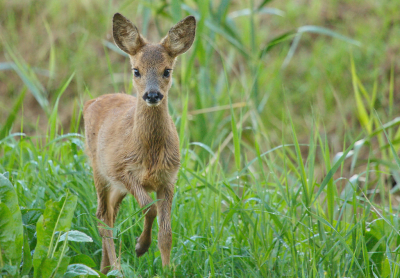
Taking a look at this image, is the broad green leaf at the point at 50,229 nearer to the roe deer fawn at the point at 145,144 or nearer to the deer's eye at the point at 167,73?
the roe deer fawn at the point at 145,144

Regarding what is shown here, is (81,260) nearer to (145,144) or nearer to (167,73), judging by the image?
(145,144)

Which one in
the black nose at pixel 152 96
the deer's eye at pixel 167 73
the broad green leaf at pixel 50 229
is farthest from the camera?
the deer's eye at pixel 167 73

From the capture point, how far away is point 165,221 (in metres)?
3.58

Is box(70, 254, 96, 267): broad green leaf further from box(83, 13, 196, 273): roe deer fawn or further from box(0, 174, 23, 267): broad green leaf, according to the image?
box(0, 174, 23, 267): broad green leaf

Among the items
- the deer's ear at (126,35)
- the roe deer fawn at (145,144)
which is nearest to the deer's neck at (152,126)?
the roe deer fawn at (145,144)

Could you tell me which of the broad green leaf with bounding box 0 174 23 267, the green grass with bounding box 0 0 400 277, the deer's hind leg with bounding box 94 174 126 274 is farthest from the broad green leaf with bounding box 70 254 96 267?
the deer's hind leg with bounding box 94 174 126 274

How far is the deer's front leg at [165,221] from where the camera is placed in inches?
138

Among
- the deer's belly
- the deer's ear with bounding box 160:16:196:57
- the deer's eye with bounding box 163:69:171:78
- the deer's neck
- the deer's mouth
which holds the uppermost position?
the deer's ear with bounding box 160:16:196:57

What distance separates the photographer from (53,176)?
168 inches

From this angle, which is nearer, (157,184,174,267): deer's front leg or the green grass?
the green grass

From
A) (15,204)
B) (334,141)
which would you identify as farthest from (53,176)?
(334,141)

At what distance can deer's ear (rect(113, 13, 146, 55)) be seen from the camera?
3799 millimetres

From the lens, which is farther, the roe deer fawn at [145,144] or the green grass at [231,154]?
the roe deer fawn at [145,144]

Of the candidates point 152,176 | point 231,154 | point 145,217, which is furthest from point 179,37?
point 231,154
